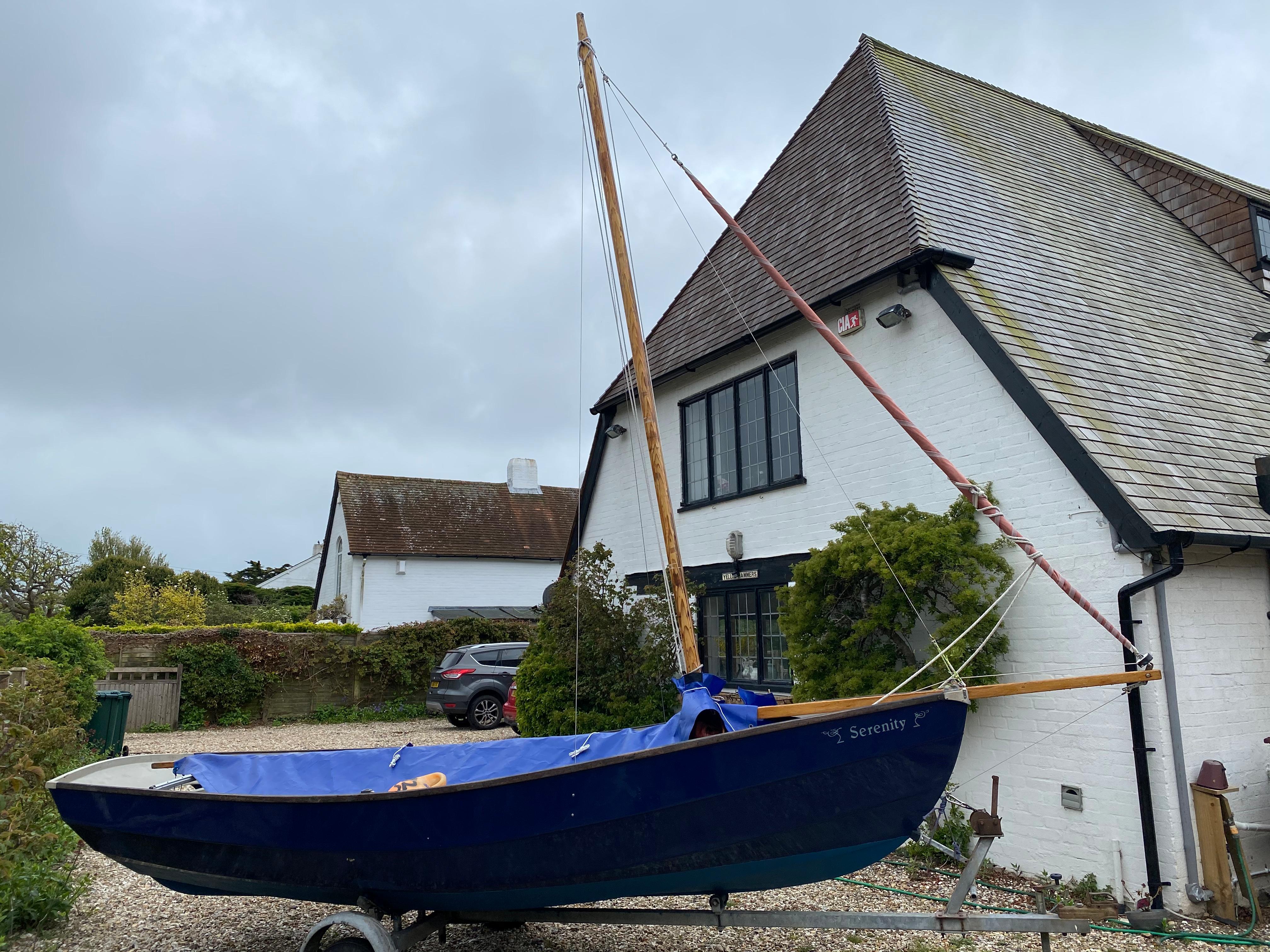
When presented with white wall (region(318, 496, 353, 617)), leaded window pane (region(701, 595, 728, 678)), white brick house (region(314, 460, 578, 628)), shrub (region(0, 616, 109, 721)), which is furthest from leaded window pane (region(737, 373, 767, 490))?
white wall (region(318, 496, 353, 617))

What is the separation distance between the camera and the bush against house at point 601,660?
420 inches

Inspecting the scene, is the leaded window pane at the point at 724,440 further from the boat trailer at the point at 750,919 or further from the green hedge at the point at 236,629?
the green hedge at the point at 236,629

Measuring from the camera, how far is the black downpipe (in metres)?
6.59

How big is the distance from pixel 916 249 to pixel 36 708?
882cm

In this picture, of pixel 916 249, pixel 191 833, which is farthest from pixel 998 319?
pixel 191 833

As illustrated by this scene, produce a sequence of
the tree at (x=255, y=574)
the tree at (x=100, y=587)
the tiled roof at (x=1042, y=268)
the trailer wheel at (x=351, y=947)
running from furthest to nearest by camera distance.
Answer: the tree at (x=255, y=574)
the tree at (x=100, y=587)
the tiled roof at (x=1042, y=268)
the trailer wheel at (x=351, y=947)

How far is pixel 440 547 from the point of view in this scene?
95.1ft

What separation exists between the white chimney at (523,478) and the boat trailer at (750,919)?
2780 centimetres

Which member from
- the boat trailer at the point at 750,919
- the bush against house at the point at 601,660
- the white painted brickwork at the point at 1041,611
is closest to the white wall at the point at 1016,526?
the white painted brickwork at the point at 1041,611

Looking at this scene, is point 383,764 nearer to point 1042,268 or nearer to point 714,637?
point 714,637

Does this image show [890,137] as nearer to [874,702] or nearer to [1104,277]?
[1104,277]

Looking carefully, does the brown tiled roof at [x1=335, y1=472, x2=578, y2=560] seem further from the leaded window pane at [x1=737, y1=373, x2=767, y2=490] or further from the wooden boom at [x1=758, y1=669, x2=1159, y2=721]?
the wooden boom at [x1=758, y1=669, x2=1159, y2=721]

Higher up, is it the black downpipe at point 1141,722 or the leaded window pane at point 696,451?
the leaded window pane at point 696,451

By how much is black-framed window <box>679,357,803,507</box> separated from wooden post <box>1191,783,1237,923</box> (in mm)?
5116
